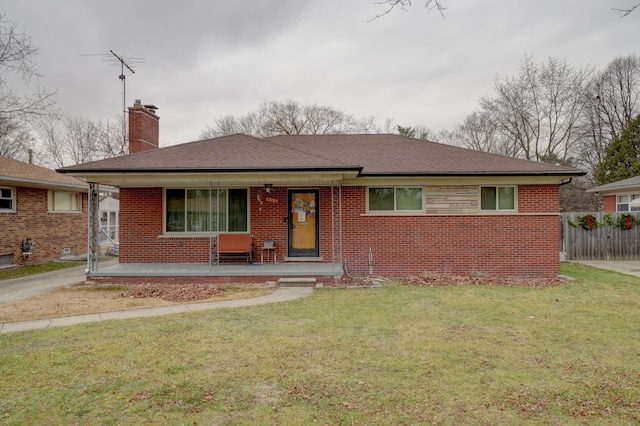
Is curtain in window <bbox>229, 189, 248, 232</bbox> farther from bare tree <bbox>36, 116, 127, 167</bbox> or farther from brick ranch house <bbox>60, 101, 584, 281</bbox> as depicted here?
bare tree <bbox>36, 116, 127, 167</bbox>

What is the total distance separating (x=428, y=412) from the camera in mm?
3311

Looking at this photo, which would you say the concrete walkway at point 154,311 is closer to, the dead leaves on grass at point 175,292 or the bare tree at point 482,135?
the dead leaves on grass at point 175,292

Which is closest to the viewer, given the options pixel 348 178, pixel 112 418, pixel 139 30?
pixel 112 418

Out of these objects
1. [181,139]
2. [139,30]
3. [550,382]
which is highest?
[181,139]

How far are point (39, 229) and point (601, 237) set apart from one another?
21438mm

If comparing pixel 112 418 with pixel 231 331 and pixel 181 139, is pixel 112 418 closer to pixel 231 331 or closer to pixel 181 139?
pixel 231 331

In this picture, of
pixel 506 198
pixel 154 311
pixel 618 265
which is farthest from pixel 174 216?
pixel 618 265

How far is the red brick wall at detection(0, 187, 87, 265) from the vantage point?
13.6 metres

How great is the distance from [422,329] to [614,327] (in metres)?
2.93

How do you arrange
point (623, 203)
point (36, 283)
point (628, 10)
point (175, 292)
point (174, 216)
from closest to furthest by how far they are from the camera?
1. point (628, 10)
2. point (175, 292)
3. point (36, 283)
4. point (174, 216)
5. point (623, 203)

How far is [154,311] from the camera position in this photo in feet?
23.0

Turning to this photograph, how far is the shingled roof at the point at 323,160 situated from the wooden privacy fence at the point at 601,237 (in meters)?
5.50

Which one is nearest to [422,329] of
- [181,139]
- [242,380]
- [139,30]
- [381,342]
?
[381,342]

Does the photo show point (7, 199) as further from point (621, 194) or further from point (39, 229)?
point (621, 194)
